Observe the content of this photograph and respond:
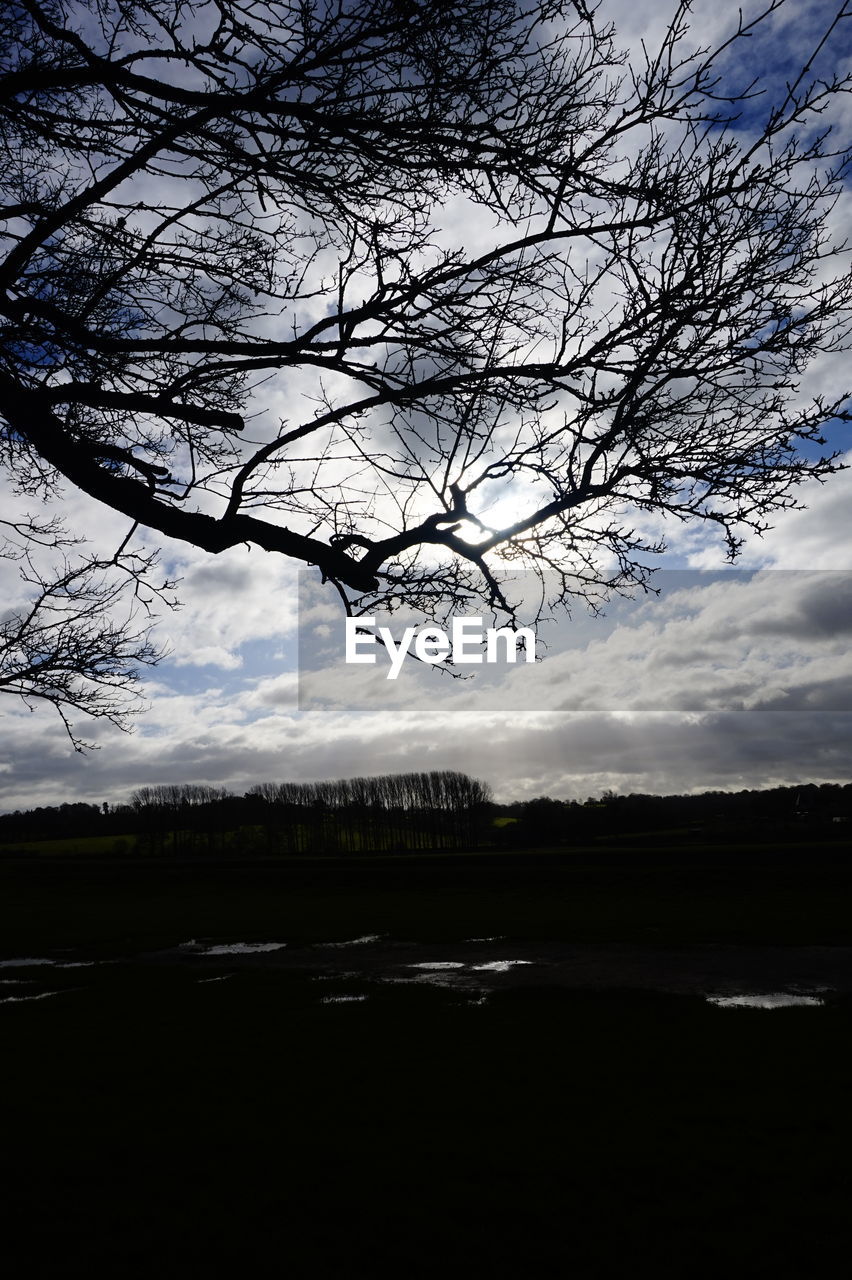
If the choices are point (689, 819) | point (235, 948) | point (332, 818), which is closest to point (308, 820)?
point (332, 818)

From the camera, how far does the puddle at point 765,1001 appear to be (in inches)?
371

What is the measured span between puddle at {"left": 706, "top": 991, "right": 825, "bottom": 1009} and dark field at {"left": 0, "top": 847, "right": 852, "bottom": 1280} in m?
0.29

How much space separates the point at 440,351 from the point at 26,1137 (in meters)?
5.67

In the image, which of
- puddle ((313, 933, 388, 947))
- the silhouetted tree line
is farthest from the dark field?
the silhouetted tree line

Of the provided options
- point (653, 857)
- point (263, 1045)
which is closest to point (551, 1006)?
point (263, 1045)

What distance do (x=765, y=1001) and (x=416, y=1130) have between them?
20.3 ft

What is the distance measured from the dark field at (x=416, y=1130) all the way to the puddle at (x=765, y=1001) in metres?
0.29

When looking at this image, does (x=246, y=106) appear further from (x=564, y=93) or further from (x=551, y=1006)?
(x=551, y=1006)

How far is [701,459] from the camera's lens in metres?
4.84

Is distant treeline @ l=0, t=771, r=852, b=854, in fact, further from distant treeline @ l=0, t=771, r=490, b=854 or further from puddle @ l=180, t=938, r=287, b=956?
puddle @ l=180, t=938, r=287, b=956

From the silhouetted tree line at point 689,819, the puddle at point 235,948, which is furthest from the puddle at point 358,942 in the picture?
the silhouetted tree line at point 689,819

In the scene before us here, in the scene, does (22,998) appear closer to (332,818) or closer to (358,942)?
(358,942)

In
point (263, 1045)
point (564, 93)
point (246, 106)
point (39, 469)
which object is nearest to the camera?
point (246, 106)

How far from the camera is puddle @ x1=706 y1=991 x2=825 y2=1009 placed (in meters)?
9.42
